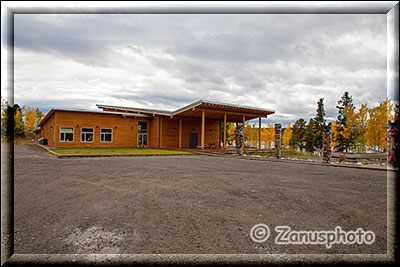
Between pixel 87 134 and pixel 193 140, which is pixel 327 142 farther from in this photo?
pixel 87 134

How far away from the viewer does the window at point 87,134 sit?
2182 cm

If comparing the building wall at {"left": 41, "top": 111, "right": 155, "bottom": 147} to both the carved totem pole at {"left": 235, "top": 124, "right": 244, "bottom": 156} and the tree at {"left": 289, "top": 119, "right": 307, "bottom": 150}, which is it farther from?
the tree at {"left": 289, "top": 119, "right": 307, "bottom": 150}

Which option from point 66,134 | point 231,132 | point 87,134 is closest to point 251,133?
point 231,132

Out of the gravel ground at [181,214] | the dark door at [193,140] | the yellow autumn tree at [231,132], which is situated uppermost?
the yellow autumn tree at [231,132]

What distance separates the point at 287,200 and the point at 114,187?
394 cm

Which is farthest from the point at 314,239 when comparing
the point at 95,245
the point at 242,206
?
the point at 95,245

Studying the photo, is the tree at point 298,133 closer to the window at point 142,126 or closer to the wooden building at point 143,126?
the wooden building at point 143,126

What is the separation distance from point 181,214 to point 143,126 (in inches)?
942

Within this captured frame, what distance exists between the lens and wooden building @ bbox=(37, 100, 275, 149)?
2053 cm

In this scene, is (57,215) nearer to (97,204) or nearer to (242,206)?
(97,204)

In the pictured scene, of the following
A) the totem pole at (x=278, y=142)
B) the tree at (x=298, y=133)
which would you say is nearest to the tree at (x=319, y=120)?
the tree at (x=298, y=133)

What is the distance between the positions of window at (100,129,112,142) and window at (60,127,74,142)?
2804 mm

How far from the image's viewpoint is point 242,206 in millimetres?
3725

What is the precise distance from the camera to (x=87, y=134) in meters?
22.1
